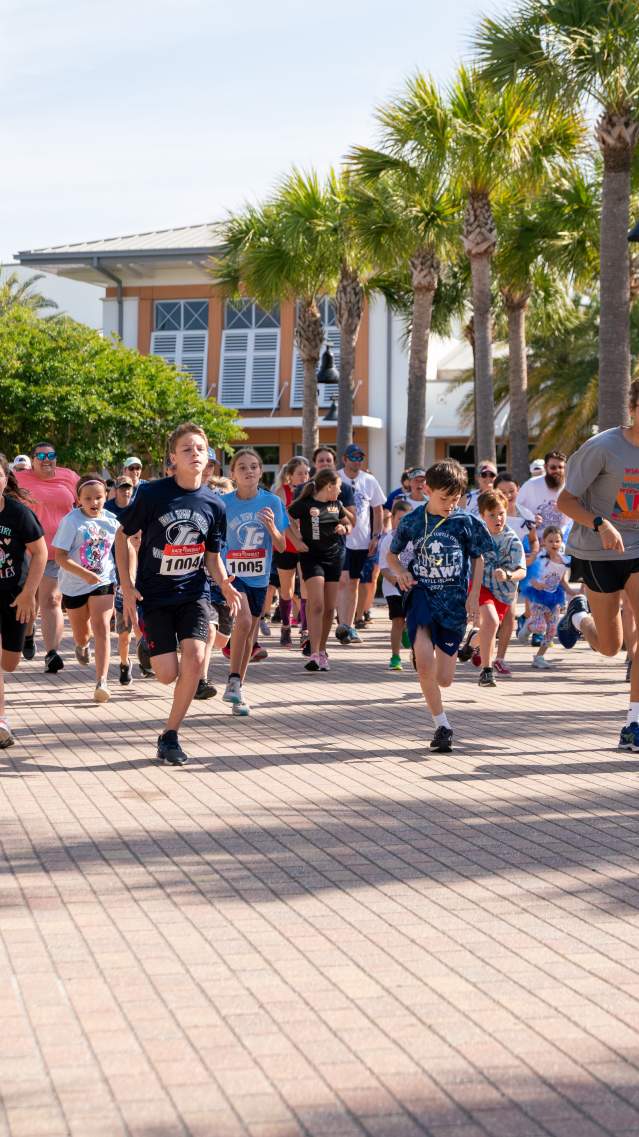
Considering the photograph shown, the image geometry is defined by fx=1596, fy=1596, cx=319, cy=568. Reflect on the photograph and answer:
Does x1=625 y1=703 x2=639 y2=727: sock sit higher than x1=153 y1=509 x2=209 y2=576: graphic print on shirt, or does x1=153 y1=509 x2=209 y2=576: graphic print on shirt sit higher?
x1=153 y1=509 x2=209 y2=576: graphic print on shirt

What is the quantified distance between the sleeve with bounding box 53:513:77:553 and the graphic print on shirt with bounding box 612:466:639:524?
4.77 meters

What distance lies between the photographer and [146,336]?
1917 inches

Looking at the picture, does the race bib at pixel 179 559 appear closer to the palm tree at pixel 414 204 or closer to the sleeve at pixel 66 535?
the sleeve at pixel 66 535

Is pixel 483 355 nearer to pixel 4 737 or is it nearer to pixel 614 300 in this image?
pixel 614 300

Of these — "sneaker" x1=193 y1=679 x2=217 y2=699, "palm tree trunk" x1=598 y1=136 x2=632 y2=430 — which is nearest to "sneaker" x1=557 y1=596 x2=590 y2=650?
"sneaker" x1=193 y1=679 x2=217 y2=699

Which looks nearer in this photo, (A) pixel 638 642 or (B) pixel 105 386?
(A) pixel 638 642

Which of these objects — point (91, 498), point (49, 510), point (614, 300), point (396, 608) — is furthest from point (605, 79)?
point (91, 498)

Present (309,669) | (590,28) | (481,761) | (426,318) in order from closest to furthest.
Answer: (481,761) < (309,669) < (590,28) < (426,318)

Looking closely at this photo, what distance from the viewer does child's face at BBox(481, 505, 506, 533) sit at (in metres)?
13.4

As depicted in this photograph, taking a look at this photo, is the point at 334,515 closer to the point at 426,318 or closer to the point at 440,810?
the point at 440,810

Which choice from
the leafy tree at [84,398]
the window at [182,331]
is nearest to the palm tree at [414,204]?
the leafy tree at [84,398]

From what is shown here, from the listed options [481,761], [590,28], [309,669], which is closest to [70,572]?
[309,669]

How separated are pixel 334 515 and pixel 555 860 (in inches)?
336

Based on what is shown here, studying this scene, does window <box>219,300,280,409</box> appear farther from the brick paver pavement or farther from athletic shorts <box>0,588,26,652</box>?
the brick paver pavement
